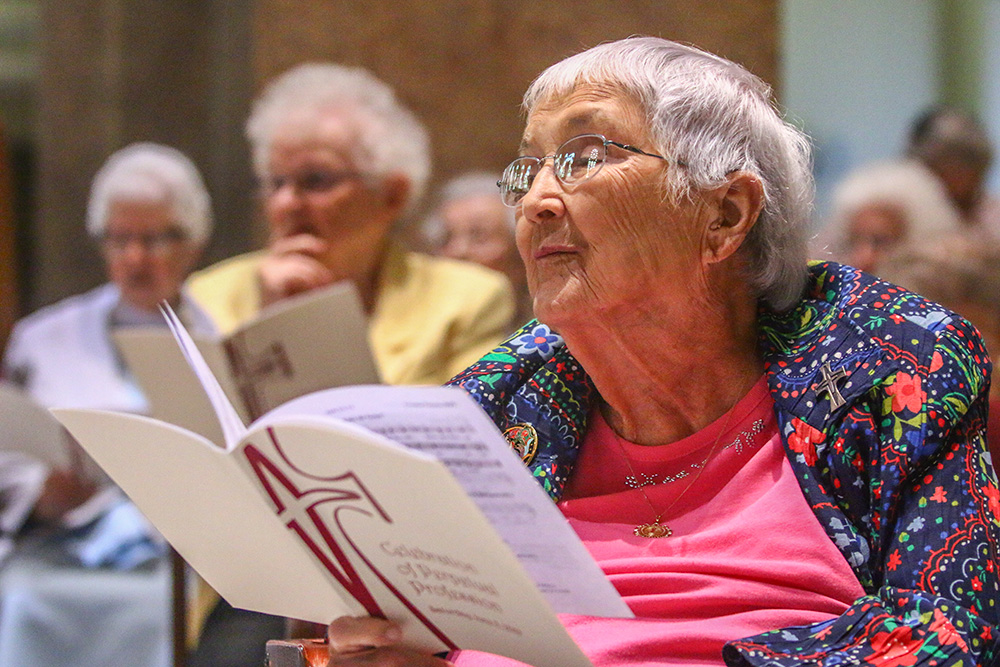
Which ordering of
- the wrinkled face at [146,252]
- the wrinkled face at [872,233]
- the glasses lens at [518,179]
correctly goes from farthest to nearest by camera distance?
the wrinkled face at [146,252]
the wrinkled face at [872,233]
the glasses lens at [518,179]

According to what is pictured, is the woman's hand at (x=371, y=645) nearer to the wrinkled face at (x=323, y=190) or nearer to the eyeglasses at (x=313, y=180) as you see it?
the wrinkled face at (x=323, y=190)

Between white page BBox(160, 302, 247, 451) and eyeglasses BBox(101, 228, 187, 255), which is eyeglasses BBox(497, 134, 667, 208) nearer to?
white page BBox(160, 302, 247, 451)

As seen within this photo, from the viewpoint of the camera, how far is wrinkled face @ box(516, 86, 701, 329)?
1.77 meters

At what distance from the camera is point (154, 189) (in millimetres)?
4867

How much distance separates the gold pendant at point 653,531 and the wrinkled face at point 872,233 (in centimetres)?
285

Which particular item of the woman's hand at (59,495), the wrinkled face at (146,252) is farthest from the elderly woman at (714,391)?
the wrinkled face at (146,252)

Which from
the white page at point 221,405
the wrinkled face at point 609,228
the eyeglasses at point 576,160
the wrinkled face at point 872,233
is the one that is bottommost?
the wrinkled face at point 872,233

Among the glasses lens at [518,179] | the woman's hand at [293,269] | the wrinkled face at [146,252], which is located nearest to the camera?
the glasses lens at [518,179]

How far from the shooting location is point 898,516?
1526mm

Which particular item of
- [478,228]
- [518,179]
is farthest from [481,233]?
[518,179]

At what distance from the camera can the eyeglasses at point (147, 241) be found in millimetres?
4746

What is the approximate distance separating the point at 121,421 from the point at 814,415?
935mm

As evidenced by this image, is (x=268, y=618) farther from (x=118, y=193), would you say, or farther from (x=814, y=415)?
(x=118, y=193)

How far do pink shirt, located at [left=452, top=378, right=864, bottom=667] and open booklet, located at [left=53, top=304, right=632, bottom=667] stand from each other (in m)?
0.30
